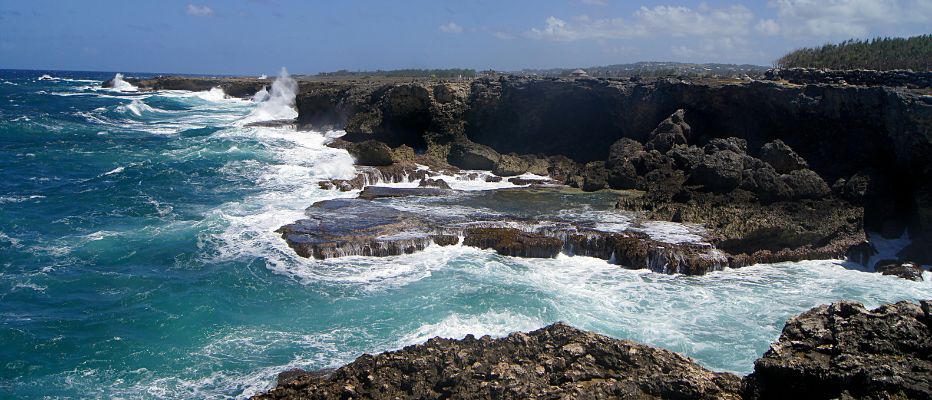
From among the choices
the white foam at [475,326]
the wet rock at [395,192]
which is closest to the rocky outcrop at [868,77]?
the wet rock at [395,192]

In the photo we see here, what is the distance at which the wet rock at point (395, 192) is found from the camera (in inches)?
1138

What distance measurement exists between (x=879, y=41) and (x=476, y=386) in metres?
47.2

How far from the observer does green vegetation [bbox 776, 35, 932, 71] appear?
38719mm

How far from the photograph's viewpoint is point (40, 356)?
14.3 metres

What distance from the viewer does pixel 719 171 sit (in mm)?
27781

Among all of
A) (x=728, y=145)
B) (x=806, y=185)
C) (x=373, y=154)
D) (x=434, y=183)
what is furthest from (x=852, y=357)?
(x=373, y=154)

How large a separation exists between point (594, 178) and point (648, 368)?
23.4 m

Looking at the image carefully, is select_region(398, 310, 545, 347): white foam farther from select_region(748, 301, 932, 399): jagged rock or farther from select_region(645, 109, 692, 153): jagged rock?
select_region(645, 109, 692, 153): jagged rock

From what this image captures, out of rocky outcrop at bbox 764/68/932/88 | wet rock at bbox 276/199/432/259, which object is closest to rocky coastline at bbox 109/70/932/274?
rocky outcrop at bbox 764/68/932/88

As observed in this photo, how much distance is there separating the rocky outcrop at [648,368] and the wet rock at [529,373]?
14mm

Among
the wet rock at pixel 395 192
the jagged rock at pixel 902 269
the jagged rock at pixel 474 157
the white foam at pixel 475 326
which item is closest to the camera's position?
the white foam at pixel 475 326

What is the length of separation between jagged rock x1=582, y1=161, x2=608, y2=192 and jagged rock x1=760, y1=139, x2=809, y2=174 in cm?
718

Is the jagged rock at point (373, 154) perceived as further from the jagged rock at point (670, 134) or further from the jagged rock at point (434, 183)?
the jagged rock at point (670, 134)

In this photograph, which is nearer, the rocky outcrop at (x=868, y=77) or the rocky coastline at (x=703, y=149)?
the rocky coastline at (x=703, y=149)
